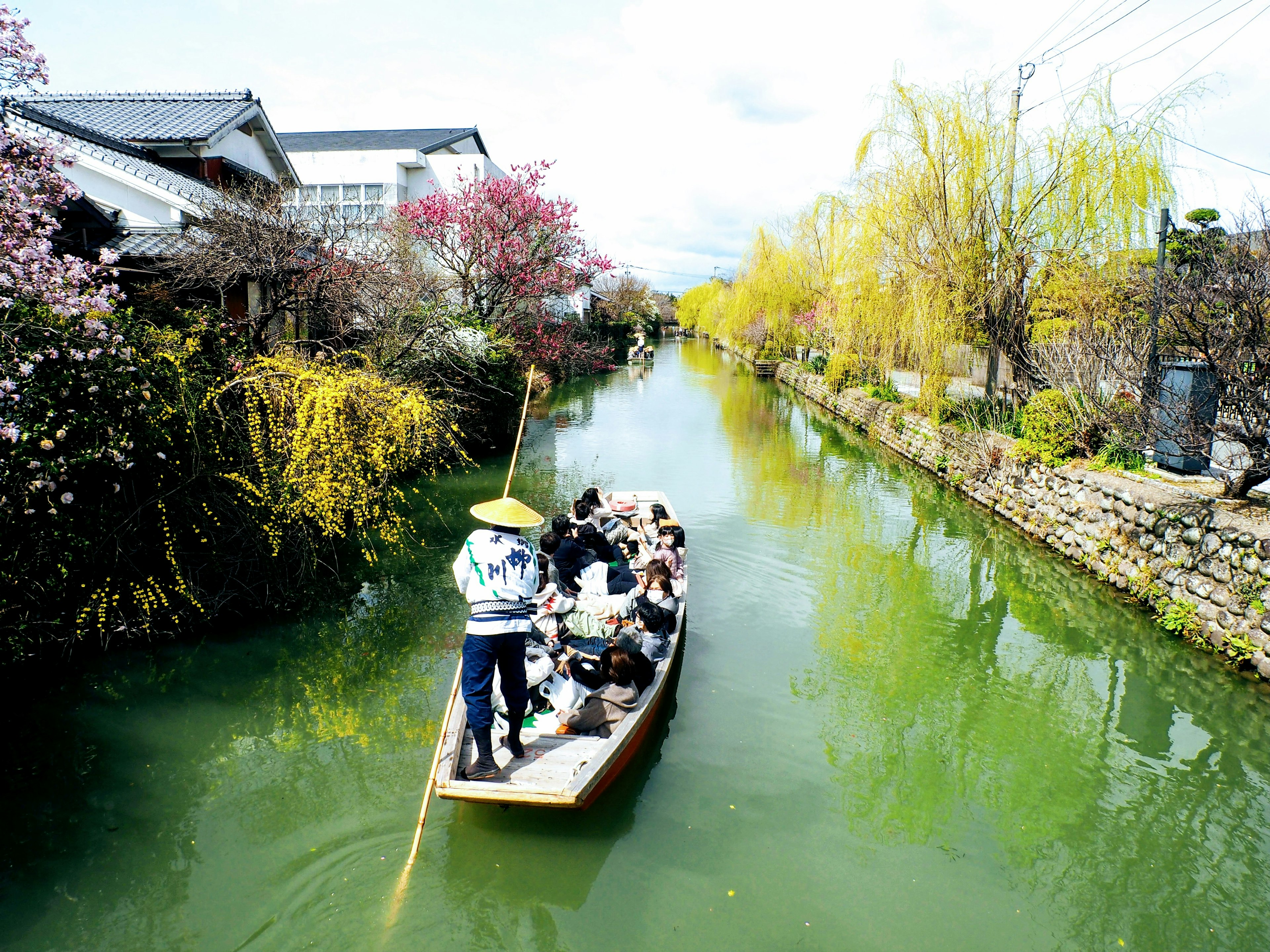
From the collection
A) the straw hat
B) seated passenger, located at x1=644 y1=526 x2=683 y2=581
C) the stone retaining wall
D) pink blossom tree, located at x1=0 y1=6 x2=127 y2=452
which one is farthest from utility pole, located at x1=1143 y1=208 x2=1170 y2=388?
pink blossom tree, located at x1=0 y1=6 x2=127 y2=452

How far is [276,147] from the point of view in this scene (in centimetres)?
1672

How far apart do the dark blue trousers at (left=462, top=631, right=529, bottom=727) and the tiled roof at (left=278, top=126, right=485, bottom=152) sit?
23.7m

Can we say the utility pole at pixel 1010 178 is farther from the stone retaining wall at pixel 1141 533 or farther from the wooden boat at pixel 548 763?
the wooden boat at pixel 548 763

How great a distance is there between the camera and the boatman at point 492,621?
4.27m

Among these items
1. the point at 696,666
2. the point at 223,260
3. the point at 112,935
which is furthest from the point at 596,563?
the point at 223,260

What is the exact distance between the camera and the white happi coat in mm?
4262

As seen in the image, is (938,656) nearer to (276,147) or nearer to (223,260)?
(223,260)

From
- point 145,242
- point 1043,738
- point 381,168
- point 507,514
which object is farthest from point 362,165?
point 1043,738

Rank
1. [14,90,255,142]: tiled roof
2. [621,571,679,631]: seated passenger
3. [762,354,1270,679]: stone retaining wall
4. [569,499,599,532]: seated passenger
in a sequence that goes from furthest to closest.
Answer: [14,90,255,142]: tiled roof < [569,499,599,532]: seated passenger < [762,354,1270,679]: stone retaining wall < [621,571,679,631]: seated passenger

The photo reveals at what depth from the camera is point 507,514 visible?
454cm

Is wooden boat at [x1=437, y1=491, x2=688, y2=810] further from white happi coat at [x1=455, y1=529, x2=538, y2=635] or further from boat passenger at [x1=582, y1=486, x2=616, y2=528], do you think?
boat passenger at [x1=582, y1=486, x2=616, y2=528]

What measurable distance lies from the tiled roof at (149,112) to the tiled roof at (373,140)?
8806 mm

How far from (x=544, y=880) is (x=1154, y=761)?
458 cm

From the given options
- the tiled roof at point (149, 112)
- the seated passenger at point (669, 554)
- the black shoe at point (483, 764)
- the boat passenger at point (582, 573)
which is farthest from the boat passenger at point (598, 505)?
the tiled roof at point (149, 112)
